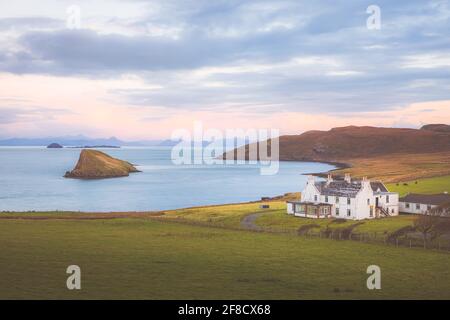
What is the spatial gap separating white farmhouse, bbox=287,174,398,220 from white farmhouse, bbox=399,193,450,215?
10.2 ft

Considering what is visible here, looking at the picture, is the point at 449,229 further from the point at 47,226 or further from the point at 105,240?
the point at 47,226

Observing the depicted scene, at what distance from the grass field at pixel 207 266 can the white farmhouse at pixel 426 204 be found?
22115mm

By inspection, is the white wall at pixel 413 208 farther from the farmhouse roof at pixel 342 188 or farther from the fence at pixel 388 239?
the fence at pixel 388 239

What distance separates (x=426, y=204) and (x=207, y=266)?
49143mm

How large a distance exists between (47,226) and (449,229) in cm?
5768

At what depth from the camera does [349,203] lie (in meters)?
80.4

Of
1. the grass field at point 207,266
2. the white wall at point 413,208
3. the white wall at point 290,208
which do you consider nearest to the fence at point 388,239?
the grass field at point 207,266

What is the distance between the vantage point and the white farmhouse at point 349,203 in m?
79.6

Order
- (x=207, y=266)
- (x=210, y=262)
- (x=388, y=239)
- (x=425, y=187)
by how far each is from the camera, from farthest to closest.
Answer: (x=425, y=187) → (x=388, y=239) → (x=210, y=262) → (x=207, y=266)

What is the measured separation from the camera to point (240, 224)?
79500 millimetres

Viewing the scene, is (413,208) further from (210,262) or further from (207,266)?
(207,266)

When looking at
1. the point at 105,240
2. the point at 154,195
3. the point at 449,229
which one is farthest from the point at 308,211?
the point at 154,195
